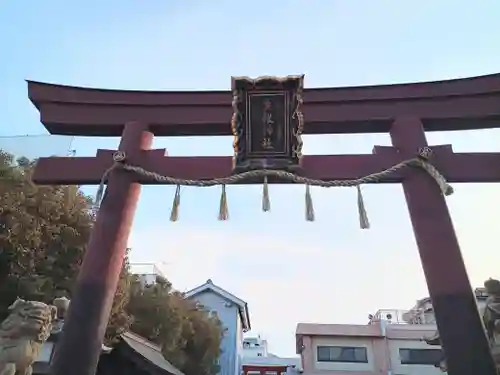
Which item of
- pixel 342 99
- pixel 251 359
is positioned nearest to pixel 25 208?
pixel 342 99

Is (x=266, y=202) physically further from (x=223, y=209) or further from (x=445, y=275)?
(x=445, y=275)

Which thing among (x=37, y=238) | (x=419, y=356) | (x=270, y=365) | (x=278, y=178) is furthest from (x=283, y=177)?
(x=270, y=365)

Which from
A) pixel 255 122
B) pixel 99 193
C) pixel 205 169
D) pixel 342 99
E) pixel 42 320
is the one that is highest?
pixel 342 99

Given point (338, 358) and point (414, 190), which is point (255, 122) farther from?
point (338, 358)

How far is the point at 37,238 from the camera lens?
8.63m

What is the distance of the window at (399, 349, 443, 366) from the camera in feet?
60.1

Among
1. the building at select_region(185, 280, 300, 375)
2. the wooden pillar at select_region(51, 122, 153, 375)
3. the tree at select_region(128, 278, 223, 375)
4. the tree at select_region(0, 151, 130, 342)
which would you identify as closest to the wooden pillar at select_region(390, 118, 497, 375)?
the wooden pillar at select_region(51, 122, 153, 375)

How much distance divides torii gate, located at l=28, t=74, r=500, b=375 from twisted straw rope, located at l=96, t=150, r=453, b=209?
8 cm

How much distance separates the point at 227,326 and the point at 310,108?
64.7 feet

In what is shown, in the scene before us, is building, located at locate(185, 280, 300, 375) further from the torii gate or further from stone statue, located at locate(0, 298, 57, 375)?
stone statue, located at locate(0, 298, 57, 375)

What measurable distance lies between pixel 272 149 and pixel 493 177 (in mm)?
2313

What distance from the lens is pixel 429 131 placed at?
548 cm

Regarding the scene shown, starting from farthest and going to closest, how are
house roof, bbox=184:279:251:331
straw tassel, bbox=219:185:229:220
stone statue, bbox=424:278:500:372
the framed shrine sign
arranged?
house roof, bbox=184:279:251:331
the framed shrine sign
straw tassel, bbox=219:185:229:220
stone statue, bbox=424:278:500:372

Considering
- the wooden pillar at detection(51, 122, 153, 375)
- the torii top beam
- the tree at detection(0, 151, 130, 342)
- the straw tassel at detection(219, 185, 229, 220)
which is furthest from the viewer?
the tree at detection(0, 151, 130, 342)
